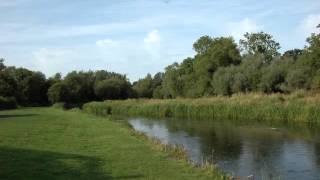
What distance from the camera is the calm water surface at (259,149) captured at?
21.2m

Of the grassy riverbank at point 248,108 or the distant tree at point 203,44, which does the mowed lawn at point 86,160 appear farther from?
the distant tree at point 203,44

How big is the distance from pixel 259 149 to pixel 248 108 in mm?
27349

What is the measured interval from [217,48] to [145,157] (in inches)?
3121

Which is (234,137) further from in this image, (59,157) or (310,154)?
(59,157)

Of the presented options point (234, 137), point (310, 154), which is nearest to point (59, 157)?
point (310, 154)

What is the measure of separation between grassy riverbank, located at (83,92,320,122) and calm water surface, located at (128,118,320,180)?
553cm

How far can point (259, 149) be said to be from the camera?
28.1 m

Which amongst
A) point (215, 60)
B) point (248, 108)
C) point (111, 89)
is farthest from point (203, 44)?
point (248, 108)

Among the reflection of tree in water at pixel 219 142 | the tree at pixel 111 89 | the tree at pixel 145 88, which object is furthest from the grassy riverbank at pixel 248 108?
the tree at pixel 145 88

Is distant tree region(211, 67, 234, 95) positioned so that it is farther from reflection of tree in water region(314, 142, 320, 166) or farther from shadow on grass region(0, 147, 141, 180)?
shadow on grass region(0, 147, 141, 180)

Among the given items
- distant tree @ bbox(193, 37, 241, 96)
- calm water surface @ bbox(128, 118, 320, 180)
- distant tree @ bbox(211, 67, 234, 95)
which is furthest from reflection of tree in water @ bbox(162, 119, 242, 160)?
distant tree @ bbox(193, 37, 241, 96)

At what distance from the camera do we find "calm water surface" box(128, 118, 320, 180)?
21.2 m

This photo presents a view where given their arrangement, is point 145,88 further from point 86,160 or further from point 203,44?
point 86,160

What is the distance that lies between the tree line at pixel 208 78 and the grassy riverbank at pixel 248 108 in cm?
938
